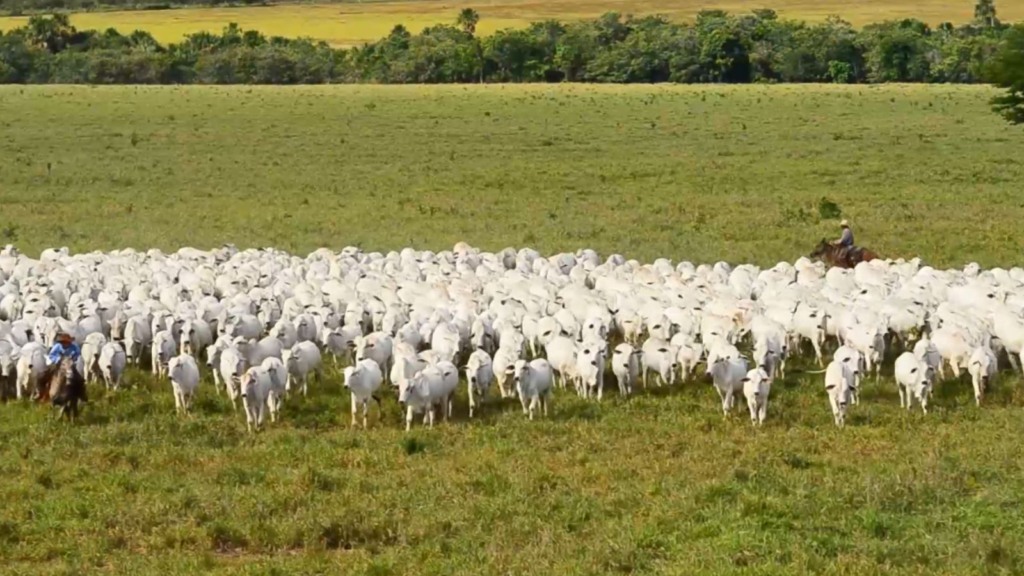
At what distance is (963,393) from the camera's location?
788 inches

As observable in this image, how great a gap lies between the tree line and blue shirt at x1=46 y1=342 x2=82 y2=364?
81837 mm

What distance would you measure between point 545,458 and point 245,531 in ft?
12.3

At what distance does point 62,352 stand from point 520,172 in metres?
30.1

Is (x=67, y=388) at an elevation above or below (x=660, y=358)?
above

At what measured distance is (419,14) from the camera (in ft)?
514

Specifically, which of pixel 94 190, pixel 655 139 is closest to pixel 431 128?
pixel 655 139

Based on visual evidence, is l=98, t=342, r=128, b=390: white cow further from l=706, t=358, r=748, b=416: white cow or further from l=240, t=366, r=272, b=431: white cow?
l=706, t=358, r=748, b=416: white cow

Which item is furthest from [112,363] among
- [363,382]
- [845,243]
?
[845,243]

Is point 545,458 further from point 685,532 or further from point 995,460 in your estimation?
point 995,460

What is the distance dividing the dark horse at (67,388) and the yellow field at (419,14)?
114467 millimetres

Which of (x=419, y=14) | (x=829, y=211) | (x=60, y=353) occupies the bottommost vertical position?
(x=419, y=14)

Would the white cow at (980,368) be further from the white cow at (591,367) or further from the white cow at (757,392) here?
the white cow at (591,367)

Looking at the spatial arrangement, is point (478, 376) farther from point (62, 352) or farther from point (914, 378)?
point (914, 378)

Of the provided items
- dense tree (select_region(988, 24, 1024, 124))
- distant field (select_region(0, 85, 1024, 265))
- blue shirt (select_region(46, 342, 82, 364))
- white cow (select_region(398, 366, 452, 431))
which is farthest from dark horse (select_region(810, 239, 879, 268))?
dense tree (select_region(988, 24, 1024, 124))
